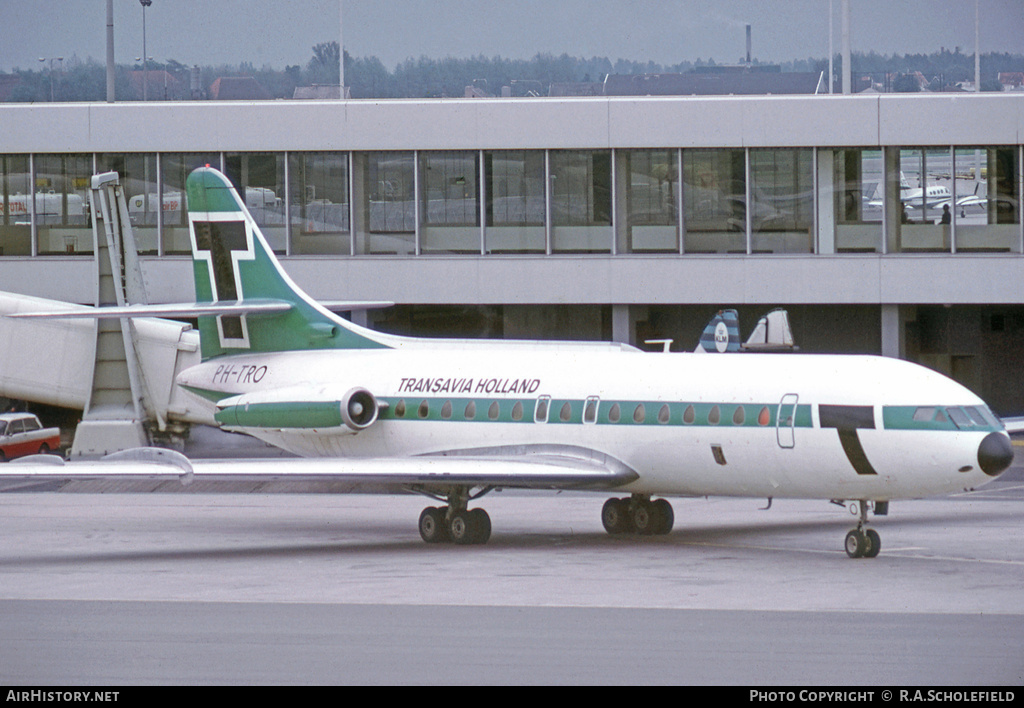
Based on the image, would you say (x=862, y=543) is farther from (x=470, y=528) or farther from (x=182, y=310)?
(x=182, y=310)

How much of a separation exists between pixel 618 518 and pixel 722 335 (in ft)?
44.4

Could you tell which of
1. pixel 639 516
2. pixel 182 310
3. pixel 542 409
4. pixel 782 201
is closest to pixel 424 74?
pixel 782 201

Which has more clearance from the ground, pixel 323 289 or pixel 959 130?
pixel 959 130

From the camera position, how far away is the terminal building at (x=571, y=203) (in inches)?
1657

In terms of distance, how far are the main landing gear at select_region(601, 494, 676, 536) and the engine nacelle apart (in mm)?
4549

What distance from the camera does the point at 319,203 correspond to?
44156 mm

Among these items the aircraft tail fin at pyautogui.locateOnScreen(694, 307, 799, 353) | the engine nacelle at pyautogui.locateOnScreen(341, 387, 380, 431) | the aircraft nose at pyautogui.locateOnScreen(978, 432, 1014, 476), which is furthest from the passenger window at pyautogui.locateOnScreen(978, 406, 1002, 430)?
the aircraft tail fin at pyautogui.locateOnScreen(694, 307, 799, 353)

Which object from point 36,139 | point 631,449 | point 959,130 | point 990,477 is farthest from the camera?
point 36,139

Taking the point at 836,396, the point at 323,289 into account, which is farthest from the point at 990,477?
the point at 323,289

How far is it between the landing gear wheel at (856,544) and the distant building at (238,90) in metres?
28.1
